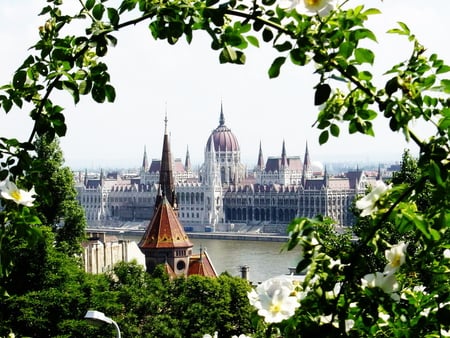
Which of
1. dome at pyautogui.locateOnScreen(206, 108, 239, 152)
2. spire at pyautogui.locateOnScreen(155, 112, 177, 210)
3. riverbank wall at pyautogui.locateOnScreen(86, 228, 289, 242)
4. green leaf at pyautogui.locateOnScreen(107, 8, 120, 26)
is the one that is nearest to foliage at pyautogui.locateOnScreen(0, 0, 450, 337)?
green leaf at pyautogui.locateOnScreen(107, 8, 120, 26)

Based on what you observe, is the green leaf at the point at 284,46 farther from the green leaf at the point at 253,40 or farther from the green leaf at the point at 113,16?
the green leaf at the point at 113,16

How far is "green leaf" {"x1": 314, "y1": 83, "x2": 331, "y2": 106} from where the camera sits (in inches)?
50.8

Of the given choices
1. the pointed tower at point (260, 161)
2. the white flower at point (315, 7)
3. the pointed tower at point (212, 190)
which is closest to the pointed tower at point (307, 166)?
the pointed tower at point (260, 161)

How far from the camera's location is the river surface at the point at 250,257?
34.2 m

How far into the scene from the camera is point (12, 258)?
1507mm

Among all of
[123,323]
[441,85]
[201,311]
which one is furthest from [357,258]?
[201,311]

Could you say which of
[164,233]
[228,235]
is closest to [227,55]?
[164,233]

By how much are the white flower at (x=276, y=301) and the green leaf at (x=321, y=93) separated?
323 millimetres

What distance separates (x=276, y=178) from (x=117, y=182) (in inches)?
598

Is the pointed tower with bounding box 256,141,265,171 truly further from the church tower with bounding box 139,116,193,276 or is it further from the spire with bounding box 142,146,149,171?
the church tower with bounding box 139,116,193,276

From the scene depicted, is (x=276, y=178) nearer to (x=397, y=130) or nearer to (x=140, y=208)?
(x=140, y=208)

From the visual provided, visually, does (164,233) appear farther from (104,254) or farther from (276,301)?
(276,301)

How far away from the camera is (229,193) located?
74188 mm

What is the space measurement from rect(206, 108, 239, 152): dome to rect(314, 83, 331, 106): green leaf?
78.6m
